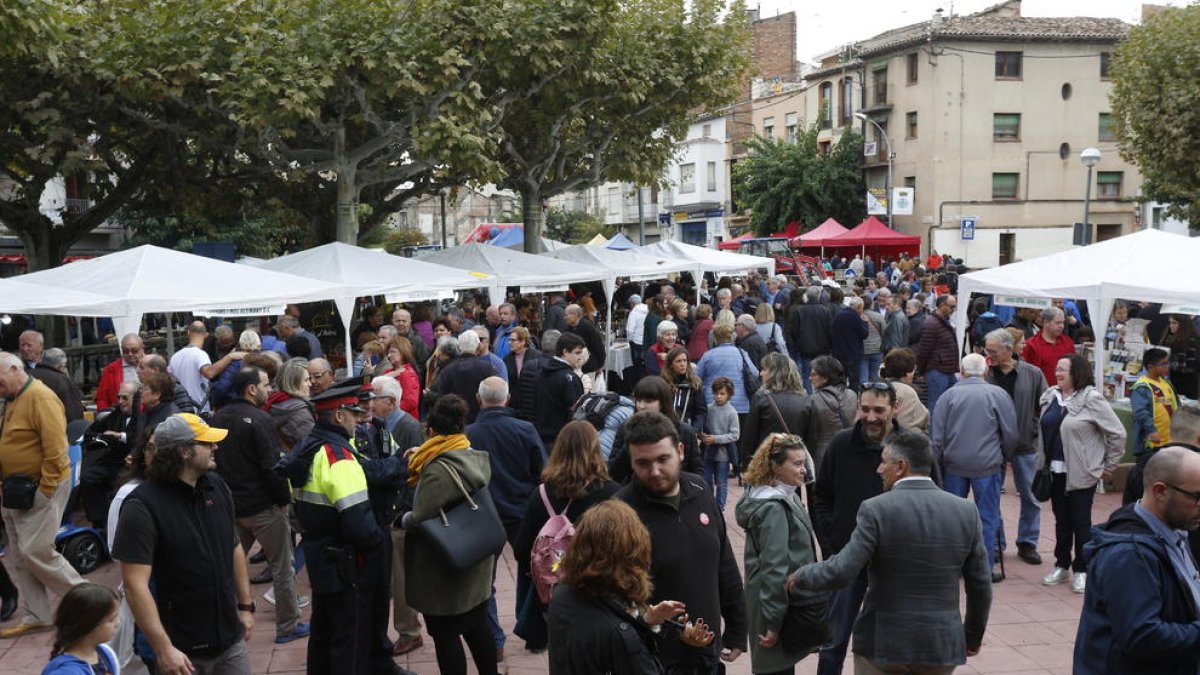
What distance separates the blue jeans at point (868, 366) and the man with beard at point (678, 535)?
10516 mm

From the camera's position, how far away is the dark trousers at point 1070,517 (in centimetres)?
718

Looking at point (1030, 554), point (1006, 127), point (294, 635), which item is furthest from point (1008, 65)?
point (294, 635)

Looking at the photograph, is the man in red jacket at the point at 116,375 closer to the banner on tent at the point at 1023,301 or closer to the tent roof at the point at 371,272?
the tent roof at the point at 371,272

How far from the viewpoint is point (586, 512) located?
3.31 meters

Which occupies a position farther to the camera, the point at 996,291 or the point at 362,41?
the point at 362,41

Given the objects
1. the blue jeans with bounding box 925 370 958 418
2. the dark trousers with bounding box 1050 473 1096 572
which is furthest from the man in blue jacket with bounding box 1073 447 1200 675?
the blue jeans with bounding box 925 370 958 418

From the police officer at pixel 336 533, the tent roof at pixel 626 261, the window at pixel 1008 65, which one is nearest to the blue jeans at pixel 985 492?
the police officer at pixel 336 533

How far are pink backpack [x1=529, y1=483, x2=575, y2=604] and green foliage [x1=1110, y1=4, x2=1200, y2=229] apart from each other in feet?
79.1

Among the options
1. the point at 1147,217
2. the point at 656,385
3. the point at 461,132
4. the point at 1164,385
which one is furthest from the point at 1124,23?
the point at 656,385

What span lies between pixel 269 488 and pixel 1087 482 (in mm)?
5337

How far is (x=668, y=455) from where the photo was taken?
13.0 feet

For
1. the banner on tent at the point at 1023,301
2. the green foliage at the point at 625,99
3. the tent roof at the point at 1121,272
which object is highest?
the green foliage at the point at 625,99

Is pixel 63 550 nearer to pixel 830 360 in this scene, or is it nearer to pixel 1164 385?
pixel 830 360

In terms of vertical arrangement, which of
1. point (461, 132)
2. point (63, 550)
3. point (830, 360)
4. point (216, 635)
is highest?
point (461, 132)
